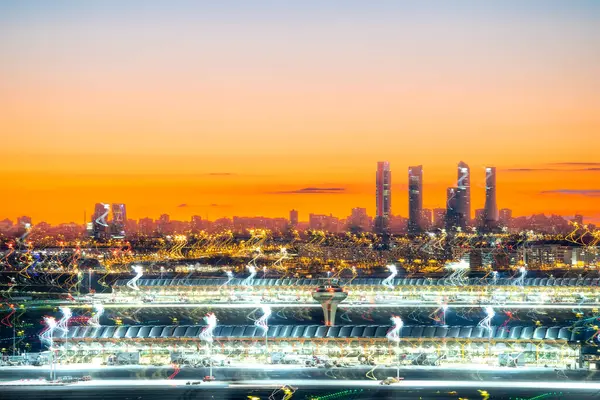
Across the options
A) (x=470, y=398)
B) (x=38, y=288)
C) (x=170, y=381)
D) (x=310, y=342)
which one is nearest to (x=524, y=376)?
(x=470, y=398)

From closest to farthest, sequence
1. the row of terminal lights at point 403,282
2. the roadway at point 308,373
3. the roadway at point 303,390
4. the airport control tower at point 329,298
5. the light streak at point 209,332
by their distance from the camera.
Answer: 1. the roadway at point 303,390
2. the roadway at point 308,373
3. the light streak at point 209,332
4. the airport control tower at point 329,298
5. the row of terminal lights at point 403,282

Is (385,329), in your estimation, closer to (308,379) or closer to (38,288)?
(308,379)

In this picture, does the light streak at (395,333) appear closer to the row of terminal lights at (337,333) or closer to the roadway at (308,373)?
the row of terminal lights at (337,333)

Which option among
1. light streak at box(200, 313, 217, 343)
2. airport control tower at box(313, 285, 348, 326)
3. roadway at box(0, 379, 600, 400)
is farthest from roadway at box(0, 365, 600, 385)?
airport control tower at box(313, 285, 348, 326)

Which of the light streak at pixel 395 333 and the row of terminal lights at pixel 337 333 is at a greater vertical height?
the light streak at pixel 395 333

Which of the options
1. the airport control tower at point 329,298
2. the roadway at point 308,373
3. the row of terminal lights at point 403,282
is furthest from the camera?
the row of terminal lights at point 403,282

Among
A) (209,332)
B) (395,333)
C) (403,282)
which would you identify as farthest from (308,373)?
(403,282)

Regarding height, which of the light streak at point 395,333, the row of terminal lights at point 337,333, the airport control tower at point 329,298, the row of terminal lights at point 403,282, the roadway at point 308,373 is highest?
the light streak at point 395,333

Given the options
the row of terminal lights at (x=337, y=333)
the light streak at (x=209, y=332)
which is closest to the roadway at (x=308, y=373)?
the light streak at (x=209, y=332)

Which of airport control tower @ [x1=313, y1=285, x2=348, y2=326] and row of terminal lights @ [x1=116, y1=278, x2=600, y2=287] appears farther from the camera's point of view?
row of terminal lights @ [x1=116, y1=278, x2=600, y2=287]

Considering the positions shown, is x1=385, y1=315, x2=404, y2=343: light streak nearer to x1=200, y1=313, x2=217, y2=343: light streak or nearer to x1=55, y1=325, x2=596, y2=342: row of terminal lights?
x1=55, y1=325, x2=596, y2=342: row of terminal lights

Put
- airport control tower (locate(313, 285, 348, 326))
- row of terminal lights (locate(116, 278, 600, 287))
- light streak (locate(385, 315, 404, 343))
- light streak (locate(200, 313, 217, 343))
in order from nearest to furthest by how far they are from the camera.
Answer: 1. light streak (locate(385, 315, 404, 343))
2. light streak (locate(200, 313, 217, 343))
3. airport control tower (locate(313, 285, 348, 326))
4. row of terminal lights (locate(116, 278, 600, 287))
